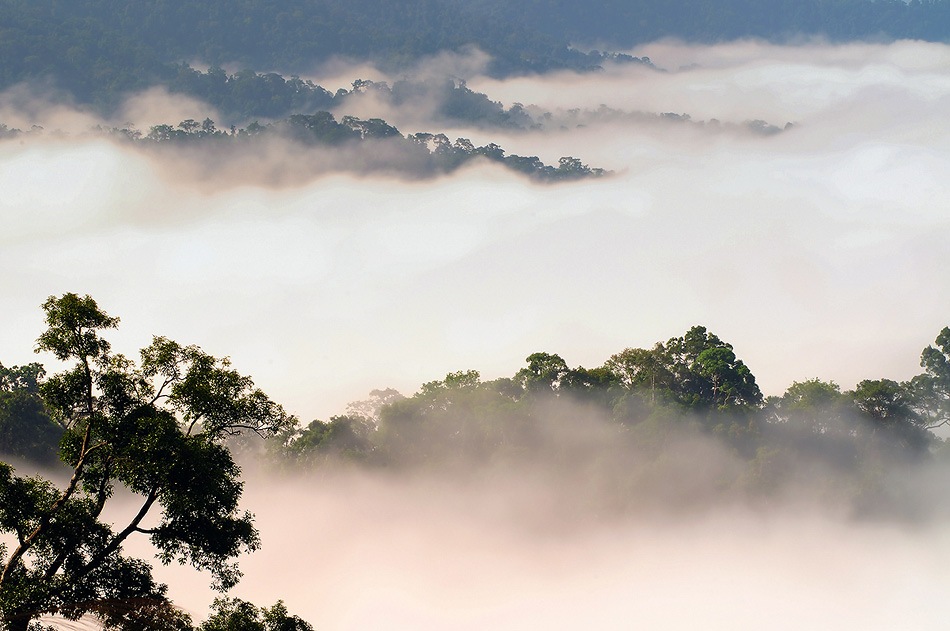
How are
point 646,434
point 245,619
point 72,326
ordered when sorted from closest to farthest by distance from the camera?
point 72,326 → point 245,619 → point 646,434

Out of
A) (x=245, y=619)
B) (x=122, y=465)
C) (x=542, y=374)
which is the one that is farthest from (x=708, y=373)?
(x=122, y=465)

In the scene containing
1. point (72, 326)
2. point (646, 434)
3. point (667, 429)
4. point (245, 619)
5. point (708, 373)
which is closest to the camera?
point (72, 326)

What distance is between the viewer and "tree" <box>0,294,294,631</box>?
74.0 ft

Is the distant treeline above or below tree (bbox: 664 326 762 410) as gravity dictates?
below

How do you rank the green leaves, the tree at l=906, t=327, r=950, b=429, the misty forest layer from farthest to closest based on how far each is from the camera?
the tree at l=906, t=327, r=950, b=429
the misty forest layer
the green leaves

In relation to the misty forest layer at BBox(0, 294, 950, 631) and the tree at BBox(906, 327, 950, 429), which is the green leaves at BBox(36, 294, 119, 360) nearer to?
the misty forest layer at BBox(0, 294, 950, 631)

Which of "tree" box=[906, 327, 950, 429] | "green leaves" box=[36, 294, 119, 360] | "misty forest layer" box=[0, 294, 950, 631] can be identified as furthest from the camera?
"tree" box=[906, 327, 950, 429]

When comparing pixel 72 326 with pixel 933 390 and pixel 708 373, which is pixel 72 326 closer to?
pixel 708 373

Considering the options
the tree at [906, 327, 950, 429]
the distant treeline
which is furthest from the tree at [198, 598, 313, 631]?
the tree at [906, 327, 950, 429]

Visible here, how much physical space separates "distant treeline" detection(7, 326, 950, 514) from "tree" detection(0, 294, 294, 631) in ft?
208

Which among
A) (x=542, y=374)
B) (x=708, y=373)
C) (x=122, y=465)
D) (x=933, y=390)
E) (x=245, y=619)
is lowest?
(x=245, y=619)

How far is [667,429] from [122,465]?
66574mm

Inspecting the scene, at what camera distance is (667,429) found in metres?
86.0

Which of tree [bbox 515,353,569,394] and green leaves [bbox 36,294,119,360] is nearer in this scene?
green leaves [bbox 36,294,119,360]
